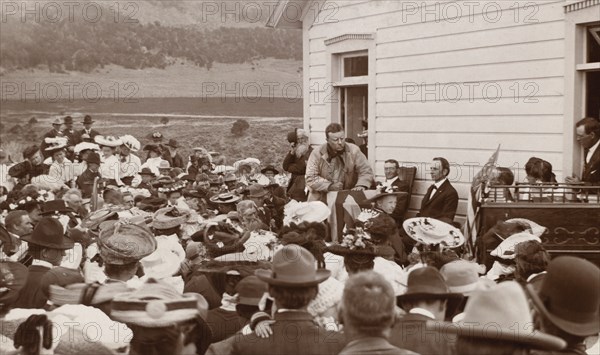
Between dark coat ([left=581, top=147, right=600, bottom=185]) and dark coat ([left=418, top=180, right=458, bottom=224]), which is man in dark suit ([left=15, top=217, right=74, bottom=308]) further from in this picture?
dark coat ([left=418, top=180, right=458, bottom=224])

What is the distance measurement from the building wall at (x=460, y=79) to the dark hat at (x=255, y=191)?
6.35 feet

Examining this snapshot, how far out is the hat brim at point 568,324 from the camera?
3.67m

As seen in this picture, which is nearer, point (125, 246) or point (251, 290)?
point (251, 290)

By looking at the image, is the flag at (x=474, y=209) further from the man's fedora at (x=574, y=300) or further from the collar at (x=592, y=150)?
the man's fedora at (x=574, y=300)

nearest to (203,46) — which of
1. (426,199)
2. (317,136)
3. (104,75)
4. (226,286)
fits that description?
(104,75)

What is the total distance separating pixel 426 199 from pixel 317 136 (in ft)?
13.1

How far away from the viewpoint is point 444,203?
11.4 m

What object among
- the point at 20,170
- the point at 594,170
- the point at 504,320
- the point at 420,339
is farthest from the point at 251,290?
the point at 20,170

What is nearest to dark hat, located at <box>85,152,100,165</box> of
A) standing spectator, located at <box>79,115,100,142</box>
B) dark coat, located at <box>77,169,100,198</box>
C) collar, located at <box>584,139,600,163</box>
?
dark coat, located at <box>77,169,100,198</box>

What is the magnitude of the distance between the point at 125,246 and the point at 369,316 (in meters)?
2.23

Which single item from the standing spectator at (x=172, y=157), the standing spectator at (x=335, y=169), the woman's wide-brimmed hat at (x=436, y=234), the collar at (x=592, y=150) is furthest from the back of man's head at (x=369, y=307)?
the standing spectator at (x=172, y=157)

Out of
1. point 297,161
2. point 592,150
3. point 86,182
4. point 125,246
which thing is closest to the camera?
point 125,246

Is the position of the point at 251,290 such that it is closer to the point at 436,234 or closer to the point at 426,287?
the point at 426,287

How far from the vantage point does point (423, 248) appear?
7.65 metres
